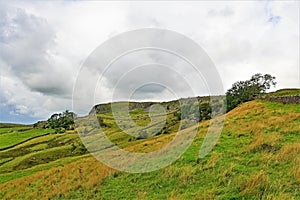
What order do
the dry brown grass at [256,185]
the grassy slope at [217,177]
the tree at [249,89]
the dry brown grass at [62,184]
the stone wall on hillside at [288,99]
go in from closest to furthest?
the dry brown grass at [256,185] < the grassy slope at [217,177] < the dry brown grass at [62,184] < the stone wall on hillside at [288,99] < the tree at [249,89]

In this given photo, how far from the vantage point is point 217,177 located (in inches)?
501

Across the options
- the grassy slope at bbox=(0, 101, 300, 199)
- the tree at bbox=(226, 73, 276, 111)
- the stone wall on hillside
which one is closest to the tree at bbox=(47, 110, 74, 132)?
the tree at bbox=(226, 73, 276, 111)

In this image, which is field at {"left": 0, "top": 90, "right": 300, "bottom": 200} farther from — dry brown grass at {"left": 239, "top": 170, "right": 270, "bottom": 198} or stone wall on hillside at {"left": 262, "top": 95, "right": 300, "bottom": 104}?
stone wall on hillside at {"left": 262, "top": 95, "right": 300, "bottom": 104}

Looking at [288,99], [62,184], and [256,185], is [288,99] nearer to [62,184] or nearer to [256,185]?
[256,185]

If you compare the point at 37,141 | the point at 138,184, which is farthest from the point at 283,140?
the point at 37,141

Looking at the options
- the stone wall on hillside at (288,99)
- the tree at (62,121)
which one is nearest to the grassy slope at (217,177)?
the stone wall on hillside at (288,99)

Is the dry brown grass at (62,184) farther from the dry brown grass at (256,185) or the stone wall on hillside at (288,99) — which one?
the stone wall on hillside at (288,99)

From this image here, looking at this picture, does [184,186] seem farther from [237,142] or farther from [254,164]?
[237,142]

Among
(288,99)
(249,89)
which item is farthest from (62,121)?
(288,99)

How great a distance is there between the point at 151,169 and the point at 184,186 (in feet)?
12.2


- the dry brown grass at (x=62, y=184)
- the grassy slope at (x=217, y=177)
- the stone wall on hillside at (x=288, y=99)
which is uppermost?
the stone wall on hillside at (x=288, y=99)

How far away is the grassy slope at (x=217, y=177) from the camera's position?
435 inches

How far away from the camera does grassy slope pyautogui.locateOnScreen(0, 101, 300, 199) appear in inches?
435

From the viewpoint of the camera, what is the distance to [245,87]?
84.8 metres
